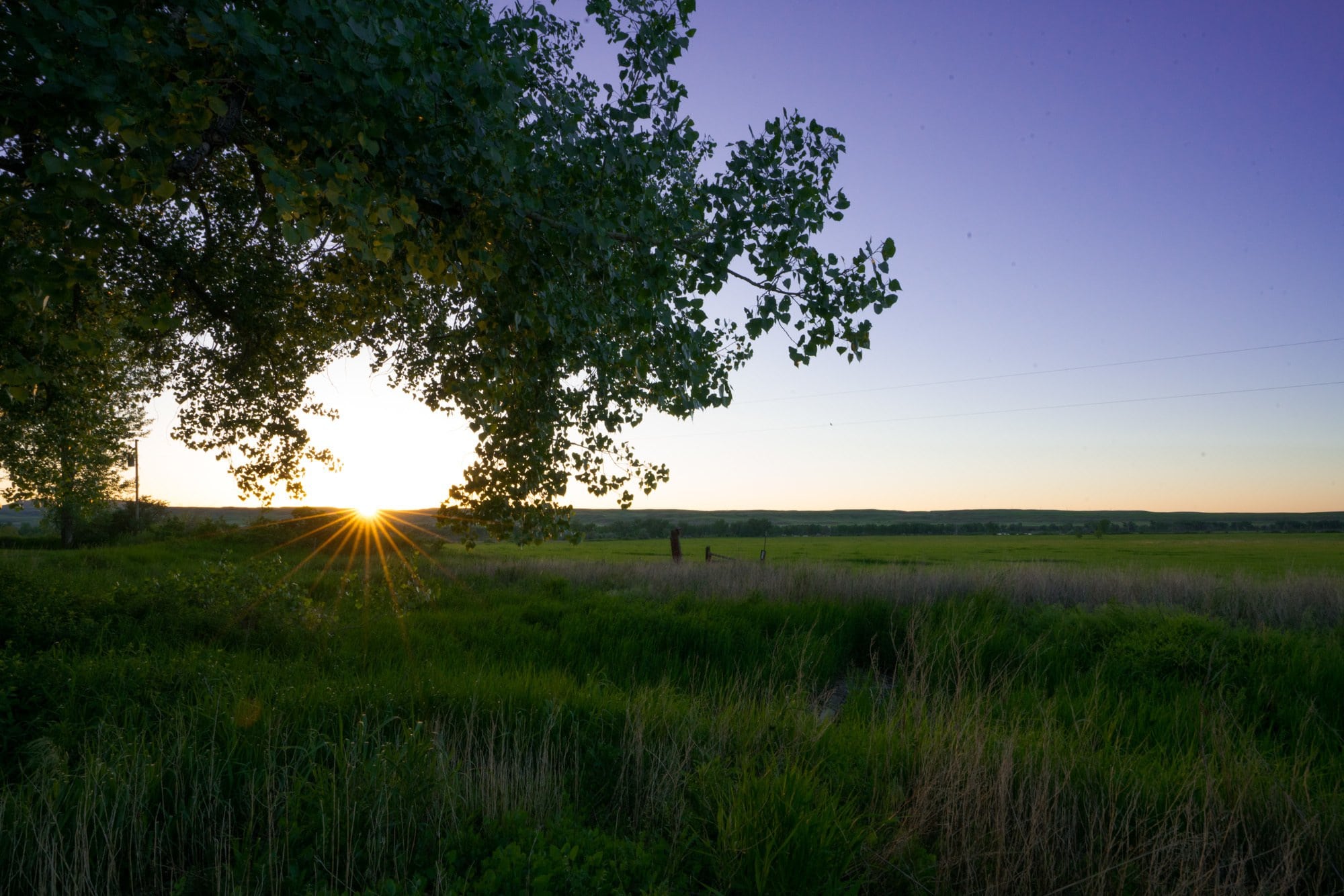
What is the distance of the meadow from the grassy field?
15.3 meters

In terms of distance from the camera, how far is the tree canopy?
3.61 metres

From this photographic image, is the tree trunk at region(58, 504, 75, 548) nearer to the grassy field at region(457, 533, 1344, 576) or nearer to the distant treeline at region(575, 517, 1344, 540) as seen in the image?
the grassy field at region(457, 533, 1344, 576)

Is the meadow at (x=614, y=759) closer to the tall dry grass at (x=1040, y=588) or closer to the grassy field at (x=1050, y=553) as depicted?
the tall dry grass at (x=1040, y=588)

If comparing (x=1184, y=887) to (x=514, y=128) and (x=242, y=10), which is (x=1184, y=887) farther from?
(x=242, y=10)

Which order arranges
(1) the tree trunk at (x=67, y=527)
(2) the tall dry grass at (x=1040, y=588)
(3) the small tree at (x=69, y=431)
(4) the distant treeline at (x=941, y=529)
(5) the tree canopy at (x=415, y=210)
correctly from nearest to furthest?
1. (5) the tree canopy at (x=415, y=210)
2. (3) the small tree at (x=69, y=431)
3. (2) the tall dry grass at (x=1040, y=588)
4. (1) the tree trunk at (x=67, y=527)
5. (4) the distant treeline at (x=941, y=529)

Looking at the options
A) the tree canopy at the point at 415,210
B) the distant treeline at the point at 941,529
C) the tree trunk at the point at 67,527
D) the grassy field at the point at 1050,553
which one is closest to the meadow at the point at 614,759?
the tree canopy at the point at 415,210

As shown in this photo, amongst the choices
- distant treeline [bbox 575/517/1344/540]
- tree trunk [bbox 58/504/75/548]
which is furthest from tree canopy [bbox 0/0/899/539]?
distant treeline [bbox 575/517/1344/540]

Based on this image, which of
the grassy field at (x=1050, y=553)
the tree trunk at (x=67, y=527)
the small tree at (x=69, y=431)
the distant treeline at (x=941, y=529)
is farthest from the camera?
the distant treeline at (x=941, y=529)

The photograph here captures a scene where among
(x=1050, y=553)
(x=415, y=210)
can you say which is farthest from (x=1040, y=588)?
(x=1050, y=553)

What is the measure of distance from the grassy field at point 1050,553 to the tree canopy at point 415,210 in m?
17.9

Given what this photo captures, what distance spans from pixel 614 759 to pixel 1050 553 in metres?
48.6

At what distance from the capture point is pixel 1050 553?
4675 centimetres

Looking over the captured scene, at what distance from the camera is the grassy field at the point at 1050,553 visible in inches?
1357

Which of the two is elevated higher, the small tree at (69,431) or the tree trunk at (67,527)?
the small tree at (69,431)
